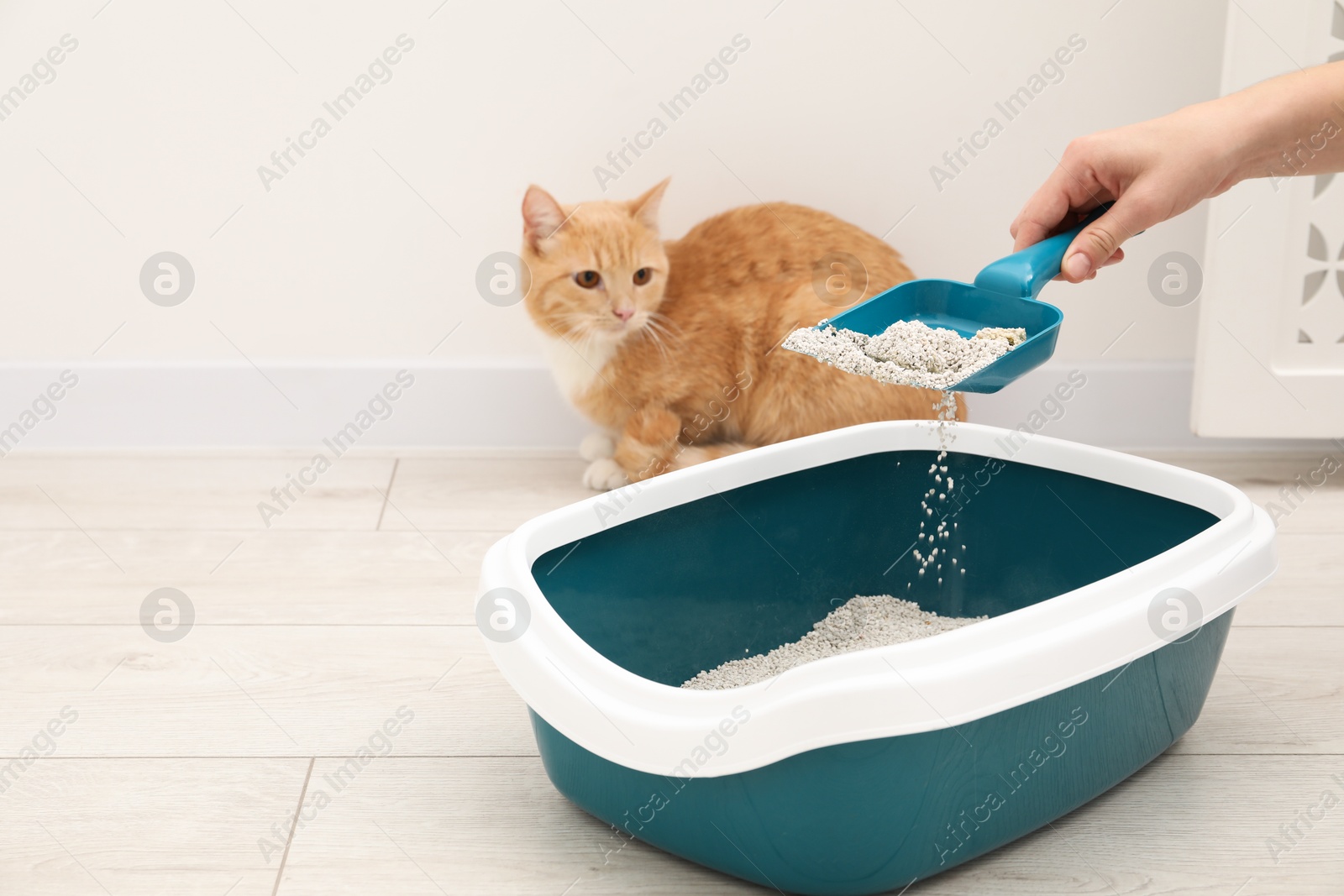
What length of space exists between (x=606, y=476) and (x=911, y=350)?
613 mm

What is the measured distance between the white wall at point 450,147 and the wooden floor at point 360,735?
290 millimetres

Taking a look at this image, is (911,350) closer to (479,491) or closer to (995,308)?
(995,308)

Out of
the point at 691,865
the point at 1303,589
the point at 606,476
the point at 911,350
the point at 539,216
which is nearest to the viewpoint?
the point at 691,865

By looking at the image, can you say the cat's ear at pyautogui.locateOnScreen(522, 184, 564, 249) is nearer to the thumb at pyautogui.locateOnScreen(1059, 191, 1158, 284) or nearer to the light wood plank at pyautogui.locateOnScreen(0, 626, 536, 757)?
the light wood plank at pyautogui.locateOnScreen(0, 626, 536, 757)

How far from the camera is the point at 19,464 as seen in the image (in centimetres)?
161

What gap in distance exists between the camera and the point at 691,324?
1431mm

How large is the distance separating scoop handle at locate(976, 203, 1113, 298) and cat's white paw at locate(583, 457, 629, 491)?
61 cm

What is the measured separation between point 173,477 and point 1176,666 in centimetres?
131

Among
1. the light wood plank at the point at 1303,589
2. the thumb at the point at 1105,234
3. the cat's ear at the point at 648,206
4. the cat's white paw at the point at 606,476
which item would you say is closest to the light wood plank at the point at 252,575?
the cat's white paw at the point at 606,476

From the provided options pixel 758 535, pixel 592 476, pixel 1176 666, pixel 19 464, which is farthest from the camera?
pixel 19 464

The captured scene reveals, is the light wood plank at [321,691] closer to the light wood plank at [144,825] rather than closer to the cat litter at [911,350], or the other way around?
the light wood plank at [144,825]

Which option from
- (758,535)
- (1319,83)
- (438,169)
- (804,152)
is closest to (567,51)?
(438,169)

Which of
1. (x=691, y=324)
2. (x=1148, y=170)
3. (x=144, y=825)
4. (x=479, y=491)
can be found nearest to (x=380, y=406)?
(x=479, y=491)

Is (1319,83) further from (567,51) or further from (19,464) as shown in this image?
(19,464)
